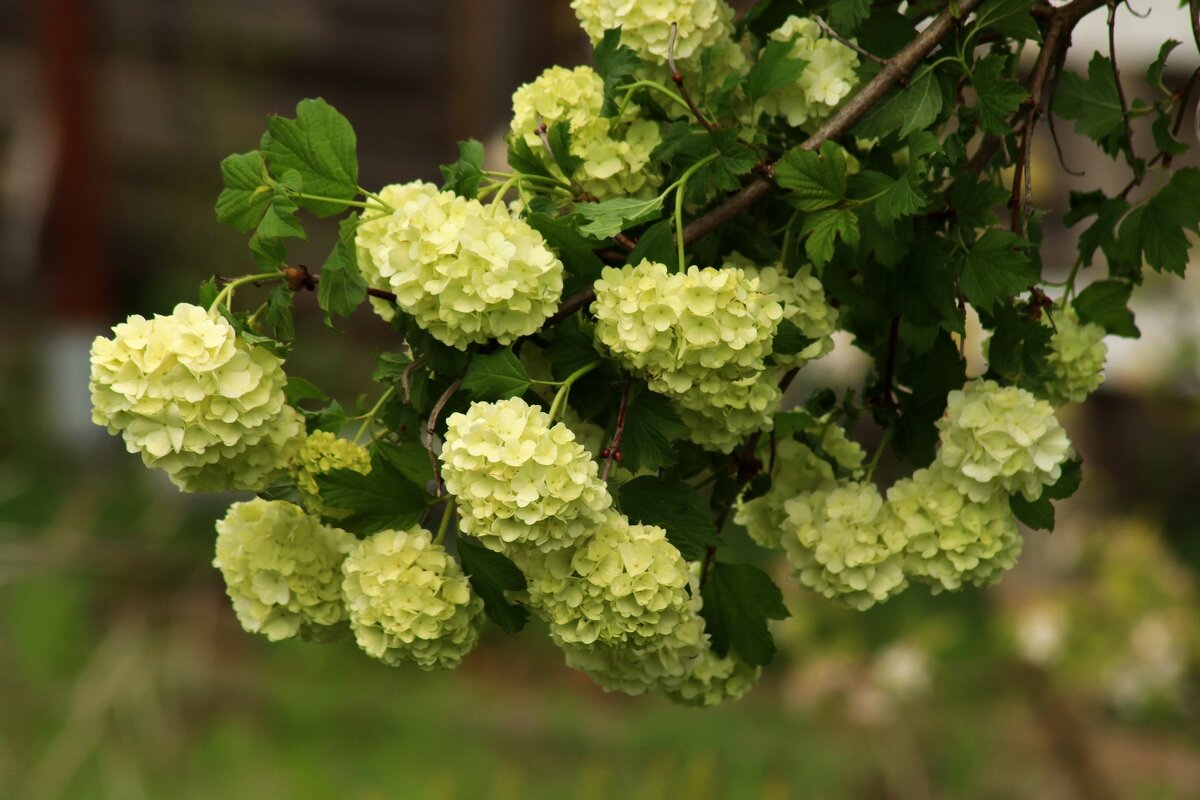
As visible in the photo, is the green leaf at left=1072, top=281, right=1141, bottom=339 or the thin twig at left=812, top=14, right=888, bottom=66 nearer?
the thin twig at left=812, top=14, right=888, bottom=66

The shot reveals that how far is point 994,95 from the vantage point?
0.92 m

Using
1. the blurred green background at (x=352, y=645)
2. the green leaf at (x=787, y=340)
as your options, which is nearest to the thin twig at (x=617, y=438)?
the green leaf at (x=787, y=340)

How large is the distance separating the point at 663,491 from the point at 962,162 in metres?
0.33

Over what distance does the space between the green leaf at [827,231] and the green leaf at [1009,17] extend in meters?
0.18

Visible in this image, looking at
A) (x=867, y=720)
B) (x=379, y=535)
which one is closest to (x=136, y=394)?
(x=379, y=535)

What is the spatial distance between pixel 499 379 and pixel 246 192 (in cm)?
23

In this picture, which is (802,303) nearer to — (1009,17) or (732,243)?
(732,243)

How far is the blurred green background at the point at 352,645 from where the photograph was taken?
2930mm

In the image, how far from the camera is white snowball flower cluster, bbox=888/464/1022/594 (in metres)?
0.96

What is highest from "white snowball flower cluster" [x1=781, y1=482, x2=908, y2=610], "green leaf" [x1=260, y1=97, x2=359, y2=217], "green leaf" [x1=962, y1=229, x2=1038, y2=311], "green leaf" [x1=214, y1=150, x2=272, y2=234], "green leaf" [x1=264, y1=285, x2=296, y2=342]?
"green leaf" [x1=962, y1=229, x2=1038, y2=311]

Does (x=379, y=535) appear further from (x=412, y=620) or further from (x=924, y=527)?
(x=924, y=527)

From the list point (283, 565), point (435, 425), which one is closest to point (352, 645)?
point (283, 565)

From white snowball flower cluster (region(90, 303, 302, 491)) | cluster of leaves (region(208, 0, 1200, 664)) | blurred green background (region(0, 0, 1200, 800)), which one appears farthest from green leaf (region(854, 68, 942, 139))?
blurred green background (region(0, 0, 1200, 800))

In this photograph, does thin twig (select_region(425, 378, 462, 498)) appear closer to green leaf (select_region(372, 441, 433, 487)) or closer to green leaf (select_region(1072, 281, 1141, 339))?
green leaf (select_region(372, 441, 433, 487))
